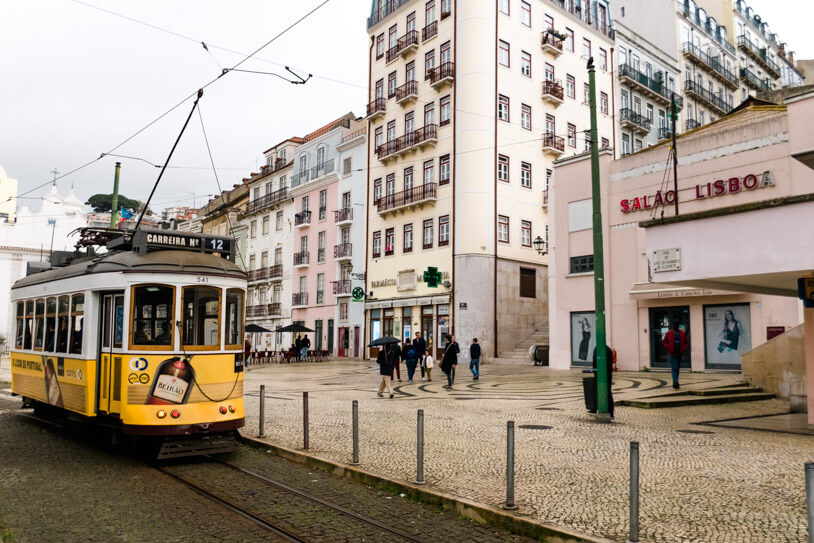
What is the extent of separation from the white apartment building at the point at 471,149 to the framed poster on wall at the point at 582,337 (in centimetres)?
671

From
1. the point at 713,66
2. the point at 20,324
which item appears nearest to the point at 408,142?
the point at 713,66

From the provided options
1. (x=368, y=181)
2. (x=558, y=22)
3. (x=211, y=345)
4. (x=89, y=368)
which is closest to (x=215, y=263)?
(x=211, y=345)

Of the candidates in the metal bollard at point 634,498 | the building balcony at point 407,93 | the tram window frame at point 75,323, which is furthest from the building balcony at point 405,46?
the metal bollard at point 634,498

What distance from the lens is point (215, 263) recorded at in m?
10.2

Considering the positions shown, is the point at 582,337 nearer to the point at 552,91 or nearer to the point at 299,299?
the point at 552,91

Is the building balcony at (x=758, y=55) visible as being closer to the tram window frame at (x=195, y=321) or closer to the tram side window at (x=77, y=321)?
the tram window frame at (x=195, y=321)

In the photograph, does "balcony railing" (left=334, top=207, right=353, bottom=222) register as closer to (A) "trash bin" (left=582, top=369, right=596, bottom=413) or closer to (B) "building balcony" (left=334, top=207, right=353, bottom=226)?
(B) "building balcony" (left=334, top=207, right=353, bottom=226)

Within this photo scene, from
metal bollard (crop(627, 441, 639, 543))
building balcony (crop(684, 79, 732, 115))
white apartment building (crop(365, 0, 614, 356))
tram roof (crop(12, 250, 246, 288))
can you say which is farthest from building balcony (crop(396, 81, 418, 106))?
metal bollard (crop(627, 441, 639, 543))

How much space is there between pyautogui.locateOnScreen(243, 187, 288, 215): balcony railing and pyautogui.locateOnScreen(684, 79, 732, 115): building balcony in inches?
1185

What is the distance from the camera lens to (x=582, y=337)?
2886 centimetres

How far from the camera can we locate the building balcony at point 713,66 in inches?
1812

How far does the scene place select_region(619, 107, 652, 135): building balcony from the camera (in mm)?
41719

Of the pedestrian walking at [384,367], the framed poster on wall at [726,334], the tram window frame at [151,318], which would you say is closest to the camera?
the tram window frame at [151,318]

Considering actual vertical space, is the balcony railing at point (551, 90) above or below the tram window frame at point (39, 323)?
above
